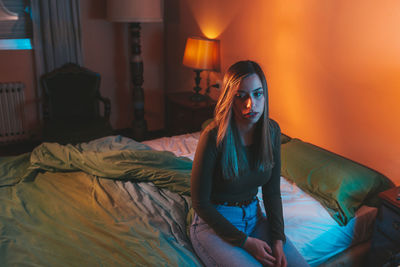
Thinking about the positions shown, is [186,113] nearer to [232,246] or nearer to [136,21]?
[136,21]

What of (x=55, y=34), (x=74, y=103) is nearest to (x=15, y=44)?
(x=55, y=34)

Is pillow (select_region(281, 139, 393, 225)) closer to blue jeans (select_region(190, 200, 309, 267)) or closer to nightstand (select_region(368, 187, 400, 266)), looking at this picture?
nightstand (select_region(368, 187, 400, 266))

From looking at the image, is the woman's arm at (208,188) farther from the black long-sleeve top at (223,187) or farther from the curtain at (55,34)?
the curtain at (55,34)

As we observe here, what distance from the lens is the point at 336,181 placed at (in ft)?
5.74

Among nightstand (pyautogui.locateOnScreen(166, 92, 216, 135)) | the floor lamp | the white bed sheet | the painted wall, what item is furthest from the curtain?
the white bed sheet

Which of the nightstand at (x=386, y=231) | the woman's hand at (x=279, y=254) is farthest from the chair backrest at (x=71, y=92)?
the nightstand at (x=386, y=231)

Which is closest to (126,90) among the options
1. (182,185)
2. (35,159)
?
(35,159)

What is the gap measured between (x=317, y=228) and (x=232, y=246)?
21.9 inches

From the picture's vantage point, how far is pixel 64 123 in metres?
3.14

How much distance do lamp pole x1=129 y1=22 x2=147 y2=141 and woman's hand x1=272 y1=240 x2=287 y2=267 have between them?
108 inches

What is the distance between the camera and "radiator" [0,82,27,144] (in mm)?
3321

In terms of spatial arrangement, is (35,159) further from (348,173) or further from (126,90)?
(126,90)

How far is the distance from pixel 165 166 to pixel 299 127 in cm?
101

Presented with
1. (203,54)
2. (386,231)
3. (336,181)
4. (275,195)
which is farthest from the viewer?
(203,54)
